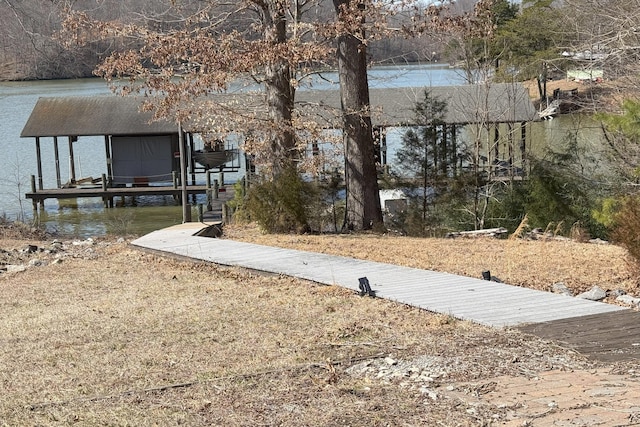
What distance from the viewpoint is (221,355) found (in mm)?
6551

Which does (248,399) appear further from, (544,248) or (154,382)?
(544,248)

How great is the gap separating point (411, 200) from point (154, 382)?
1415cm

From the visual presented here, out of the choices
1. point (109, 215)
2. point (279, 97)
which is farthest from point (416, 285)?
point (109, 215)

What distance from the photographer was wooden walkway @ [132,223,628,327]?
7379mm

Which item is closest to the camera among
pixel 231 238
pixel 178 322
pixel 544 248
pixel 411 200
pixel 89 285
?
pixel 178 322

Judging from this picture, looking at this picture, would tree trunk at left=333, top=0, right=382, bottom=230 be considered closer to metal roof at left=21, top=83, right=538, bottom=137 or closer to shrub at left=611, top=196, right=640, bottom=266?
metal roof at left=21, top=83, right=538, bottom=137

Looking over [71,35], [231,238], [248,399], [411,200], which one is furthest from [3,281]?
[411,200]

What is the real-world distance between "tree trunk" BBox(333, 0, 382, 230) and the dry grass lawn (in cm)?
503

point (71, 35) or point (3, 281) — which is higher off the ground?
point (71, 35)

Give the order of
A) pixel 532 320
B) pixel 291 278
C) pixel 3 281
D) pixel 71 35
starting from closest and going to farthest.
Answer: pixel 532 320 < pixel 291 278 < pixel 3 281 < pixel 71 35

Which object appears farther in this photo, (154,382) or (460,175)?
(460,175)

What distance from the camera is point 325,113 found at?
2219 cm

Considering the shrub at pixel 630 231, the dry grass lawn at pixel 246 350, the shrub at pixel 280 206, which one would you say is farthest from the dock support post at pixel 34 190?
the shrub at pixel 630 231

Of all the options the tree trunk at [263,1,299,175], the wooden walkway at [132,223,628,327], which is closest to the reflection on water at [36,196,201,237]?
the tree trunk at [263,1,299,175]
